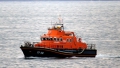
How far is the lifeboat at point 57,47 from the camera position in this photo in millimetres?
85062

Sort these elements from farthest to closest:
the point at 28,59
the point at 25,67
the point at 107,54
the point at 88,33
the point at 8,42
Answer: the point at 88,33 → the point at 8,42 → the point at 107,54 → the point at 28,59 → the point at 25,67

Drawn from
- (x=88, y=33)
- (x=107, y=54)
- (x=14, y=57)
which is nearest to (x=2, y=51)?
(x=14, y=57)

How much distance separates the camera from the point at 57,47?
8631cm

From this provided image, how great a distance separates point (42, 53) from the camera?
85188 millimetres

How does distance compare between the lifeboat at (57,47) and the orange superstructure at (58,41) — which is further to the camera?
the orange superstructure at (58,41)

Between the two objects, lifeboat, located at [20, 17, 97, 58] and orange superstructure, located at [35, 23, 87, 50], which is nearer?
lifeboat, located at [20, 17, 97, 58]

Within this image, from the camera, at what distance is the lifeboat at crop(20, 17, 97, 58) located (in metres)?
85.1

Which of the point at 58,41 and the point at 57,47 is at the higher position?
the point at 58,41

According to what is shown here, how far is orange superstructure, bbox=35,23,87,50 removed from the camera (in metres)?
86.3

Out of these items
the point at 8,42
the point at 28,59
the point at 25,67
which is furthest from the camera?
the point at 8,42

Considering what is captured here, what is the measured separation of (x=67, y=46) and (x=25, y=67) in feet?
32.0

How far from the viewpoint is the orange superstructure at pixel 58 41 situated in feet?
283

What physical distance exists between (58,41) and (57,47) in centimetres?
73

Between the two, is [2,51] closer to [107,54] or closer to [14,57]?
[14,57]
